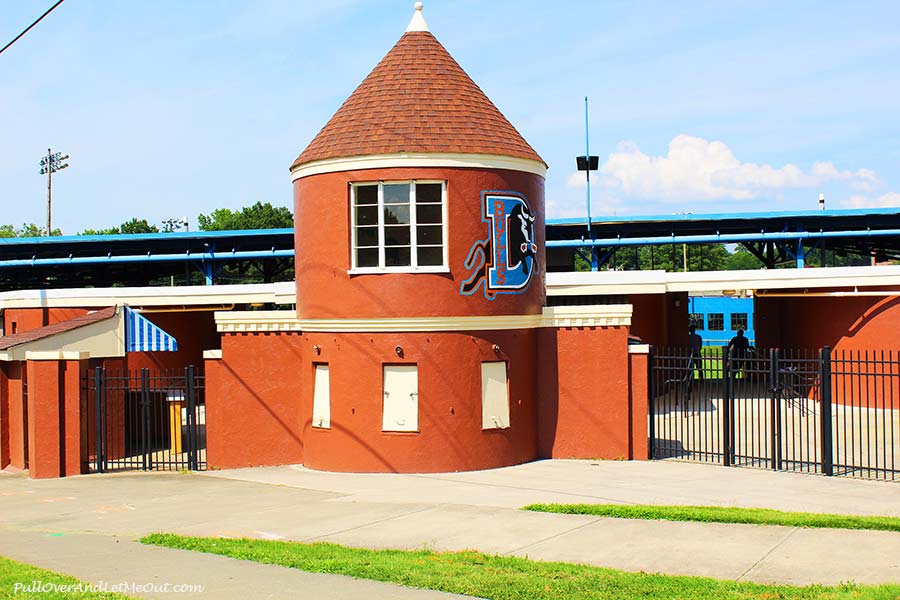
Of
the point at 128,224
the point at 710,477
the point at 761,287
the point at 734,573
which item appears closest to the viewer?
the point at 734,573

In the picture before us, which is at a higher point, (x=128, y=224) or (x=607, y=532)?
(x=128, y=224)

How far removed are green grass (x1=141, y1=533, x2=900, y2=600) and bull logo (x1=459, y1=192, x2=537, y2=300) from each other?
25.9ft

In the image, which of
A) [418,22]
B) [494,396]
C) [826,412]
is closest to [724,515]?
[826,412]

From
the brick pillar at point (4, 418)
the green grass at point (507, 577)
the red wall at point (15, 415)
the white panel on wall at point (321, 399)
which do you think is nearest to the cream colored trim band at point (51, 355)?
the red wall at point (15, 415)

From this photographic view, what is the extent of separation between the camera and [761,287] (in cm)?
2700

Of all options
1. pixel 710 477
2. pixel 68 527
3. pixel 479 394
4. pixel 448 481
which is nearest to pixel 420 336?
pixel 479 394

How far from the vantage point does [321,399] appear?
63.3 ft

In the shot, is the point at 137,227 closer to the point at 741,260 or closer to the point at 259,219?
the point at 259,219

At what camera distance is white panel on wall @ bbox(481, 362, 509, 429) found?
61.3 feet

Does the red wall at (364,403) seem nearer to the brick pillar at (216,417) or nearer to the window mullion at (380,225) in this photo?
the brick pillar at (216,417)

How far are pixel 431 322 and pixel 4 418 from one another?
32.7 feet

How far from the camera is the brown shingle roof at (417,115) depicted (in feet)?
60.3

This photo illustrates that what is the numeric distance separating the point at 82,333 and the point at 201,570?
1279 centimetres

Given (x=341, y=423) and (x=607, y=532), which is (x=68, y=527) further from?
(x=607, y=532)
